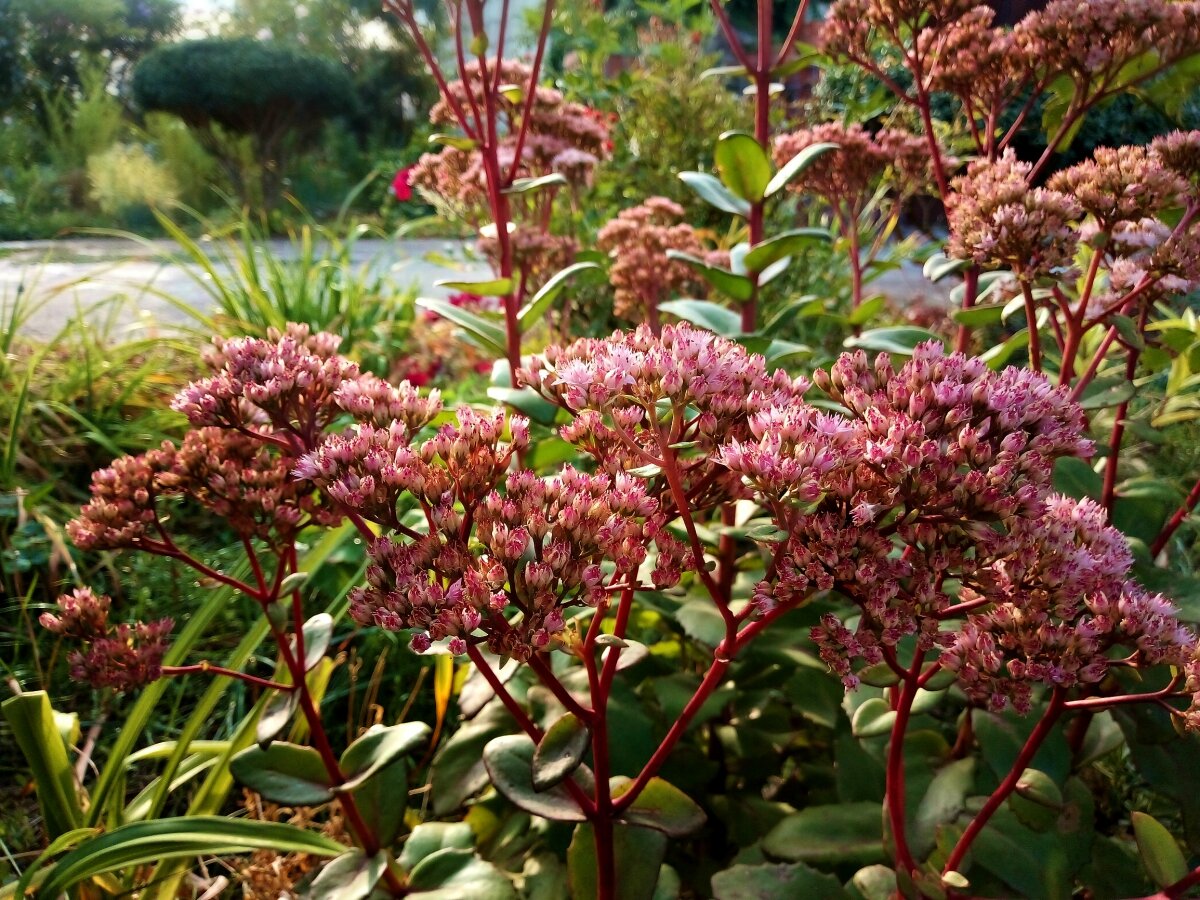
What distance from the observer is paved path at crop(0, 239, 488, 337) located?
308cm

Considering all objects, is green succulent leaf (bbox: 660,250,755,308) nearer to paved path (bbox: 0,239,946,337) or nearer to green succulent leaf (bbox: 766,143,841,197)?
green succulent leaf (bbox: 766,143,841,197)

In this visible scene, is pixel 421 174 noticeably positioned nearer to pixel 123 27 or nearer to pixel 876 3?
pixel 876 3

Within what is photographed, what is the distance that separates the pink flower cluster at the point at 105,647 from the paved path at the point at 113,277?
6.77 feet

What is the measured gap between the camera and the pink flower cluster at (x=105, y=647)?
0.88m

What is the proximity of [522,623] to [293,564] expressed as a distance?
48 centimetres

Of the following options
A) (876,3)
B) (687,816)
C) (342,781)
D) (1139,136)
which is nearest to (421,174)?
(876,3)

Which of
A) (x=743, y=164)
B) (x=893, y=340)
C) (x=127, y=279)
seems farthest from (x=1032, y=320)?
(x=127, y=279)

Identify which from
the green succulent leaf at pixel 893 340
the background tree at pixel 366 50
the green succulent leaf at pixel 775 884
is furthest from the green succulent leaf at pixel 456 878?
the background tree at pixel 366 50

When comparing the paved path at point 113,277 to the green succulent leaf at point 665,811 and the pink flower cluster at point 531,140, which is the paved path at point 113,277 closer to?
the pink flower cluster at point 531,140

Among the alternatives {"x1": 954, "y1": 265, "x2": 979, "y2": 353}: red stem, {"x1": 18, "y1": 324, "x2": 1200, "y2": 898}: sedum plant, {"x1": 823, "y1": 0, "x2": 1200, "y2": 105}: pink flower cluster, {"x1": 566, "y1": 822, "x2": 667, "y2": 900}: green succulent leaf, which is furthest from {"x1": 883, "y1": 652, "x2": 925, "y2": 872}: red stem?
{"x1": 823, "y1": 0, "x2": 1200, "y2": 105}: pink flower cluster

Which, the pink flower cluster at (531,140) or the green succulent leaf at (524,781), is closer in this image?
the green succulent leaf at (524,781)

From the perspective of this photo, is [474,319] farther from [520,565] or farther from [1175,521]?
[1175,521]

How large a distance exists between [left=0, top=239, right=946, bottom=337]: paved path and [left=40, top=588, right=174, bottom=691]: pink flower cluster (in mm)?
2113

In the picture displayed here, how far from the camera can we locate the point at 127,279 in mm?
3533
